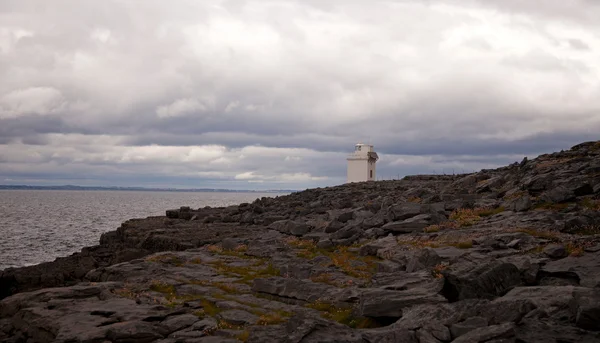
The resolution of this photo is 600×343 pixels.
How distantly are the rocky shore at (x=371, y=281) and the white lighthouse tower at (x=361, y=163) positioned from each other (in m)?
53.8

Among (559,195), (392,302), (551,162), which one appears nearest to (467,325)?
(392,302)

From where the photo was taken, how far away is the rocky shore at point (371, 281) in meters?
14.7

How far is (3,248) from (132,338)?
5965 cm

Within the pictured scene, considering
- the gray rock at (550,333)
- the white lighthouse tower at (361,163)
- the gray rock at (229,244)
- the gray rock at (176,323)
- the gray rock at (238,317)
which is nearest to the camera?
the gray rock at (550,333)

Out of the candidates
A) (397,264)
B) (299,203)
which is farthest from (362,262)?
(299,203)

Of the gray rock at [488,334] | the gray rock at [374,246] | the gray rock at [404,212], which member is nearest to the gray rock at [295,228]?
the gray rock at [404,212]

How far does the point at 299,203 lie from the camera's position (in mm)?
59750

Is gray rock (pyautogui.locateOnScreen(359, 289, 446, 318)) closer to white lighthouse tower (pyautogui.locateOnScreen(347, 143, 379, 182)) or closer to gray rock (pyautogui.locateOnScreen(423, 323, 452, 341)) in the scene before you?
gray rock (pyautogui.locateOnScreen(423, 323, 452, 341))

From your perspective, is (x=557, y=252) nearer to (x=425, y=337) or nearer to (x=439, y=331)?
(x=439, y=331)

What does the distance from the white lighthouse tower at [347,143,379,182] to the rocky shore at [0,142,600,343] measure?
53838mm

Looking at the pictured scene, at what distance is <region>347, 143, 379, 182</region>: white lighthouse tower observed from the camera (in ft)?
314

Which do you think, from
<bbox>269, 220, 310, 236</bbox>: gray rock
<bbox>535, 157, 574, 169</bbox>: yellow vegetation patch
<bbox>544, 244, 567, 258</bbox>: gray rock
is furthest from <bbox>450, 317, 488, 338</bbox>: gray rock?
<bbox>535, 157, 574, 169</bbox>: yellow vegetation patch

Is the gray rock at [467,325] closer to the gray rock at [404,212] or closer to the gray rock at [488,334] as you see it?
the gray rock at [488,334]

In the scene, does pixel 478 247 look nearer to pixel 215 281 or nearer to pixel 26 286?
pixel 215 281
